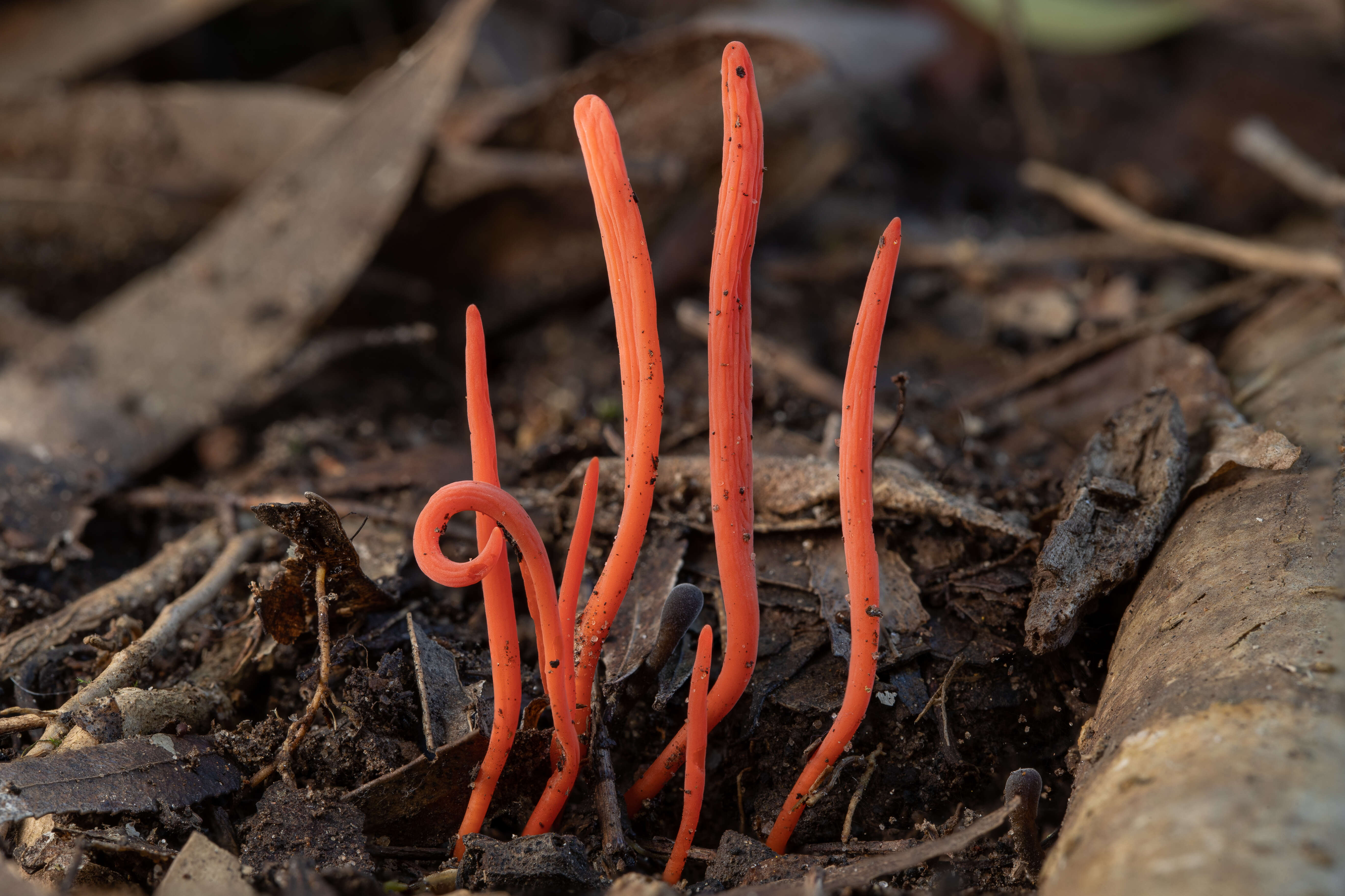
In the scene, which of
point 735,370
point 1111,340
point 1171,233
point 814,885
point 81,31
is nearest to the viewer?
point 814,885

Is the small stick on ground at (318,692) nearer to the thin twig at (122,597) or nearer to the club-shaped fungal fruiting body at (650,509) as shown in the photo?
the club-shaped fungal fruiting body at (650,509)

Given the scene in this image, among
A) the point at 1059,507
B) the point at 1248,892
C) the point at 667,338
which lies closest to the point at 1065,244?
the point at 667,338

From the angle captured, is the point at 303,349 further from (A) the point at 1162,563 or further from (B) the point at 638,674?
(A) the point at 1162,563

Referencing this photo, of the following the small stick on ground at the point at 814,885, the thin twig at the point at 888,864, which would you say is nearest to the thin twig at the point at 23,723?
the thin twig at the point at 888,864

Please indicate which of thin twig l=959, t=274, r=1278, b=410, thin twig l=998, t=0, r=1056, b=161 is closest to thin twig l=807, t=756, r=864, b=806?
thin twig l=959, t=274, r=1278, b=410

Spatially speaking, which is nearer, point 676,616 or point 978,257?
point 676,616

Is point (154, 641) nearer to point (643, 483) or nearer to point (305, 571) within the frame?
point (305, 571)

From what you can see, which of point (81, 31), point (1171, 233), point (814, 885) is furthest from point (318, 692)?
point (81, 31)

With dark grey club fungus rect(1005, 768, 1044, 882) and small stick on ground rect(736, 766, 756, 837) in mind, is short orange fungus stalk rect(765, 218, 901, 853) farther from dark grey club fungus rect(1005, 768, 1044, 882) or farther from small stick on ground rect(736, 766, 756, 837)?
dark grey club fungus rect(1005, 768, 1044, 882)
